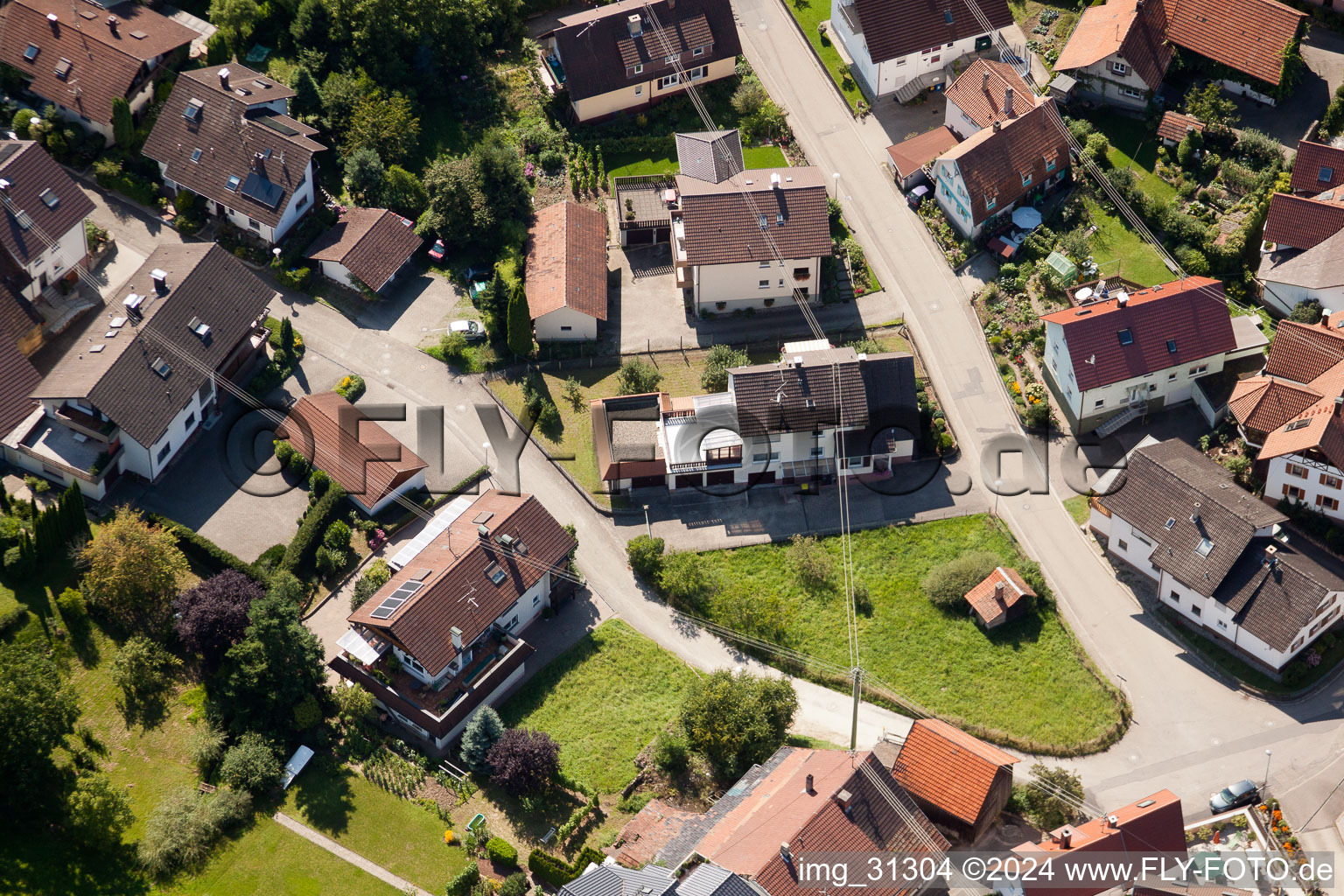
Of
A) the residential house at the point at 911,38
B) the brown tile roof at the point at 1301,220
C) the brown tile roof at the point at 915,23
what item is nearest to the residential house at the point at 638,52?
the residential house at the point at 911,38

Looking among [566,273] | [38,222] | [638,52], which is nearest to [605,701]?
[566,273]

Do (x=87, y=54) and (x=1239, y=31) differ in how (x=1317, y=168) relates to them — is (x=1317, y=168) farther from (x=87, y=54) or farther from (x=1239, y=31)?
(x=87, y=54)

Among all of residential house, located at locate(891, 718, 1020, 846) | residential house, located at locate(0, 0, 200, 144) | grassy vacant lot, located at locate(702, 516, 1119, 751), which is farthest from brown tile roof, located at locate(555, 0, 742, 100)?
residential house, located at locate(891, 718, 1020, 846)

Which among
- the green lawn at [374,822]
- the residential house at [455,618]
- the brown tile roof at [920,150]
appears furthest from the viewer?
the brown tile roof at [920,150]

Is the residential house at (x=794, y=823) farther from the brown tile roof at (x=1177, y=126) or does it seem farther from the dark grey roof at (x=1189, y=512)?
the brown tile roof at (x=1177, y=126)

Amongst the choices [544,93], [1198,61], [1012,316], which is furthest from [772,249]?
[1198,61]

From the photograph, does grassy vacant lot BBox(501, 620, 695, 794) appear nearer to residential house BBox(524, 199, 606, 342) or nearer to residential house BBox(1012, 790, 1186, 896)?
residential house BBox(1012, 790, 1186, 896)
